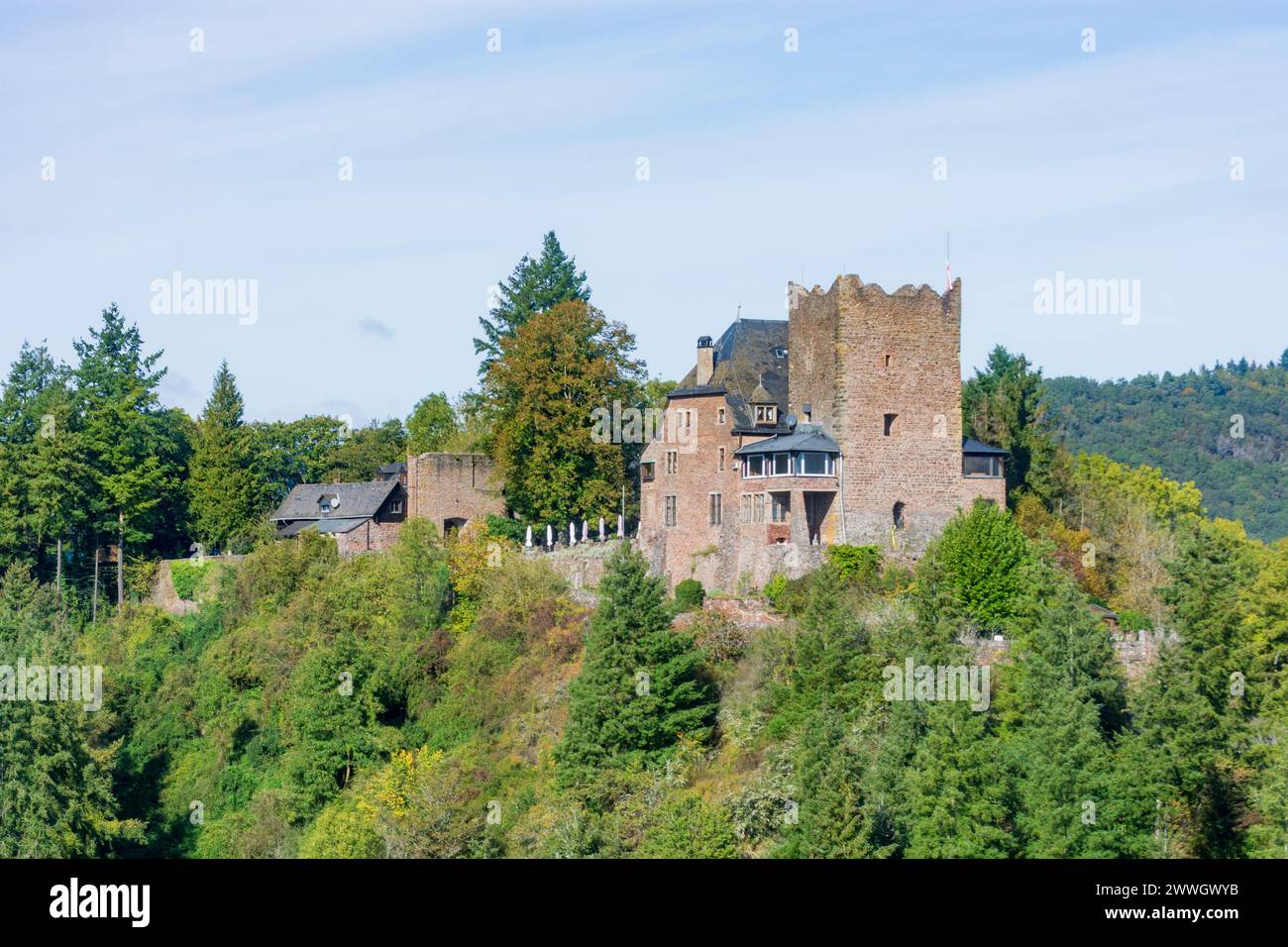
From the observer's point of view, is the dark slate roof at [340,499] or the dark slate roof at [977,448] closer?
the dark slate roof at [977,448]

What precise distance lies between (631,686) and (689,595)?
6.47 meters

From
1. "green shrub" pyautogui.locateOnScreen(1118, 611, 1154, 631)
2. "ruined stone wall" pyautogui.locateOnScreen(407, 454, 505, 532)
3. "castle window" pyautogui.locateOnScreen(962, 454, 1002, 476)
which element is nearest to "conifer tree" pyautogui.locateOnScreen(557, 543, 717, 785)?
"castle window" pyautogui.locateOnScreen(962, 454, 1002, 476)

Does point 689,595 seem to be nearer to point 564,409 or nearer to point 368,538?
point 564,409

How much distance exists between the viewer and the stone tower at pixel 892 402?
47125 millimetres

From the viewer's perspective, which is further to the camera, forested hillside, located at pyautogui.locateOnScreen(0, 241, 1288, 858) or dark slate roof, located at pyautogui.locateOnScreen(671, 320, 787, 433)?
dark slate roof, located at pyautogui.locateOnScreen(671, 320, 787, 433)

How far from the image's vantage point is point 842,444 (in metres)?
47.1

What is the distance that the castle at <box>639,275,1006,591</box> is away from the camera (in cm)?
Answer: 4697

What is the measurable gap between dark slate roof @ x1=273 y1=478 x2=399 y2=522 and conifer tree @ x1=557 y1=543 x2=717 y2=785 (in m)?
21.0

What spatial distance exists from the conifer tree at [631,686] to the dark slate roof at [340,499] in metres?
21.0

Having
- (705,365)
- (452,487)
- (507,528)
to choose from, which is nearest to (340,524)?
(452,487)

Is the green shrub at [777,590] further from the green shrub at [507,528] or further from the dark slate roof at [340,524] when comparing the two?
the dark slate roof at [340,524]

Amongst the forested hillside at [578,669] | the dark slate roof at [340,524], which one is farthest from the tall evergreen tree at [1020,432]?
the dark slate roof at [340,524]

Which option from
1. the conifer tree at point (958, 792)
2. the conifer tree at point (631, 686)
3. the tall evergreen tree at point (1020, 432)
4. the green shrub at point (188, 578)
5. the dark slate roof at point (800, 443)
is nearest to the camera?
the conifer tree at point (958, 792)

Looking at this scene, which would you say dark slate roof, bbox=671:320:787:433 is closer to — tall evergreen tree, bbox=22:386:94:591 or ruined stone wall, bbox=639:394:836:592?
ruined stone wall, bbox=639:394:836:592
